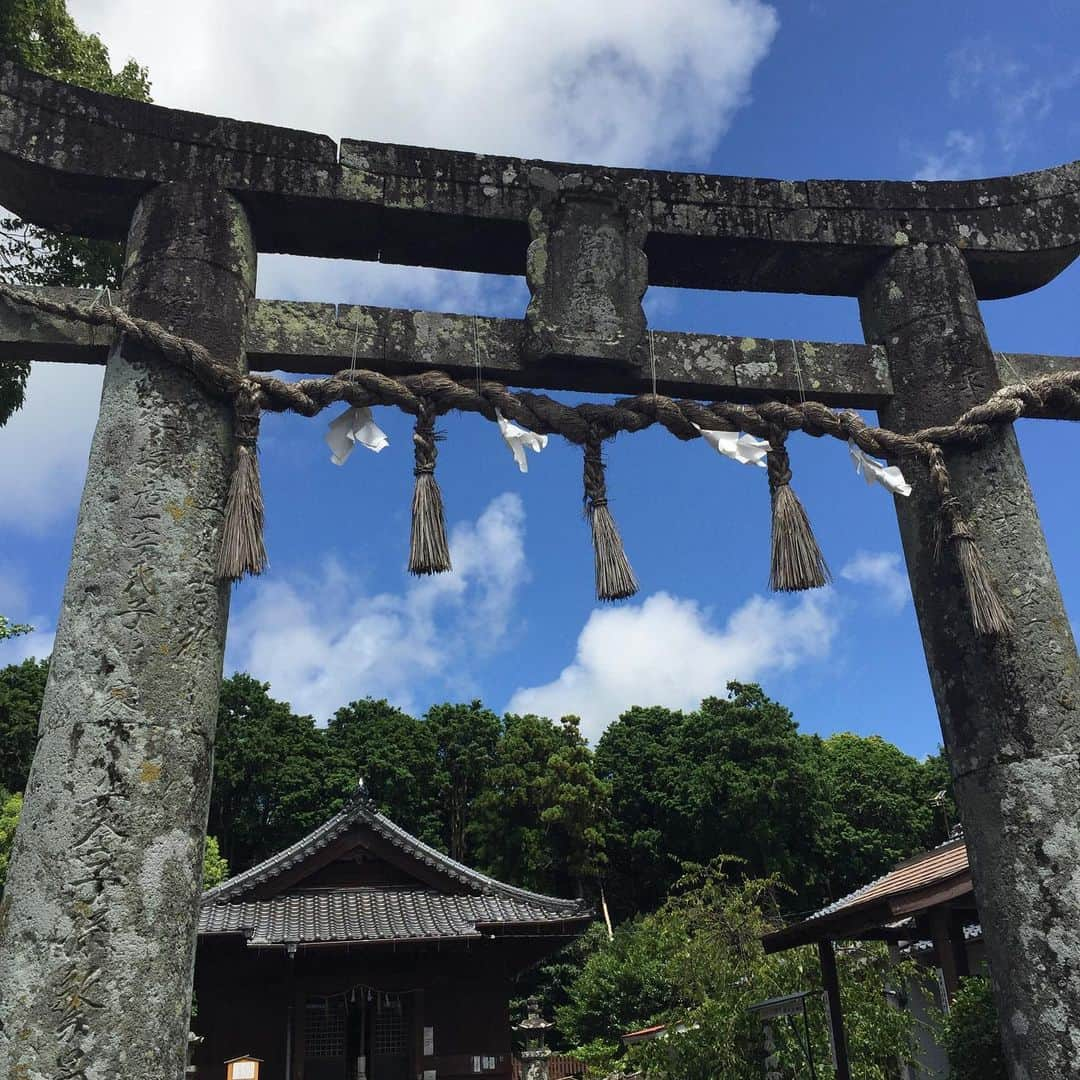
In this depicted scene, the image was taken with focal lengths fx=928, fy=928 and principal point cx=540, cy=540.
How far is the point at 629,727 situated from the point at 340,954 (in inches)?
895

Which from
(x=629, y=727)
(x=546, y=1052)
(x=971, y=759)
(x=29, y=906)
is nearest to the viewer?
(x=29, y=906)

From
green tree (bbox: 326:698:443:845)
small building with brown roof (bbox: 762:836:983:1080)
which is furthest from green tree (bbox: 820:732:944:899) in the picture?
small building with brown roof (bbox: 762:836:983:1080)

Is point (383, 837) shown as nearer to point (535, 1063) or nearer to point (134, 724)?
point (535, 1063)

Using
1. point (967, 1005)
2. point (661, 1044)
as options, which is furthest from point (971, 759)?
point (661, 1044)

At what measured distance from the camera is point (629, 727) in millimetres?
35500

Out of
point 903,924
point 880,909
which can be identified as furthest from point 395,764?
point 880,909

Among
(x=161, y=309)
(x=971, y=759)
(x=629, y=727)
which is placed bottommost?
(x=971, y=759)

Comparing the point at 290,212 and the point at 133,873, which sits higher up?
the point at 290,212

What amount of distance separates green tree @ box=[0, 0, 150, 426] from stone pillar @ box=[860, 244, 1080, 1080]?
5998mm

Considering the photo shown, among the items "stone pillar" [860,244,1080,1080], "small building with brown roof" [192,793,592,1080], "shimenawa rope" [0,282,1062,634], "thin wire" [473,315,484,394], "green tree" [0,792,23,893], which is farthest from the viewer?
"small building with brown roof" [192,793,592,1080]

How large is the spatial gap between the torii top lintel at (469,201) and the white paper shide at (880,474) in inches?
47.8

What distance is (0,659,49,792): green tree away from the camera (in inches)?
963

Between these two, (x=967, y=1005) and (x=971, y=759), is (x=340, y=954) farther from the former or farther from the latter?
(x=971, y=759)

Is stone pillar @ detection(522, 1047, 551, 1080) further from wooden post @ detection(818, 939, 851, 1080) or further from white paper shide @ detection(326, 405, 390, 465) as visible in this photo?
white paper shide @ detection(326, 405, 390, 465)
